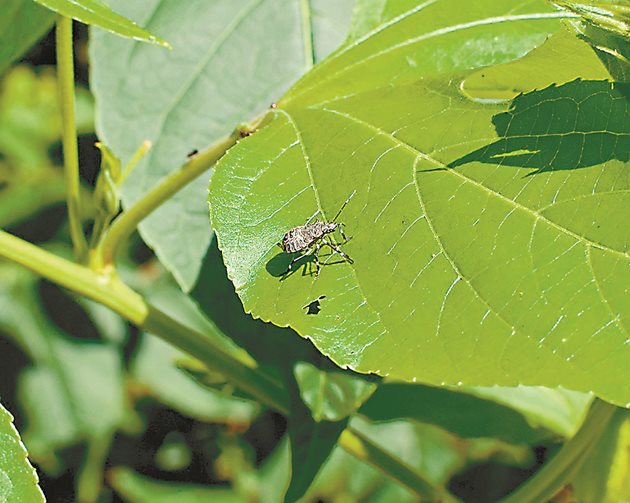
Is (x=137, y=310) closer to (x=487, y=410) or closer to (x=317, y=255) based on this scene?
(x=317, y=255)

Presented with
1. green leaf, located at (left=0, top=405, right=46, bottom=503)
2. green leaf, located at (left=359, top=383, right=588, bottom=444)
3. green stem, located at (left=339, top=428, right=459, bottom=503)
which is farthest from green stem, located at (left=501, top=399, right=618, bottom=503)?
green leaf, located at (left=0, top=405, right=46, bottom=503)

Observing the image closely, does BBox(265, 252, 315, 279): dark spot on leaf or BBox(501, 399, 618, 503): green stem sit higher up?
BBox(265, 252, 315, 279): dark spot on leaf

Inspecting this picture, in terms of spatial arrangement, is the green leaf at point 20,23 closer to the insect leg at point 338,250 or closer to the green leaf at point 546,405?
the insect leg at point 338,250

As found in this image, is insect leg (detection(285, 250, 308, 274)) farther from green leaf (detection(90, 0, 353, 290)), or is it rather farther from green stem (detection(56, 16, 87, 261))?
green leaf (detection(90, 0, 353, 290))

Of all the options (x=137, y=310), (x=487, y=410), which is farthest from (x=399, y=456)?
(x=137, y=310)

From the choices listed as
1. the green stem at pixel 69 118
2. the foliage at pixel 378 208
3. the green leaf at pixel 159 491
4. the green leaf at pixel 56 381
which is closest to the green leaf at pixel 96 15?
the foliage at pixel 378 208

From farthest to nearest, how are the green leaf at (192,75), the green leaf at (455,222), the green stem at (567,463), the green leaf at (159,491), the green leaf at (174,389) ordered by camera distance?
1. the green leaf at (159,491)
2. the green leaf at (174,389)
3. the green leaf at (192,75)
4. the green stem at (567,463)
5. the green leaf at (455,222)
